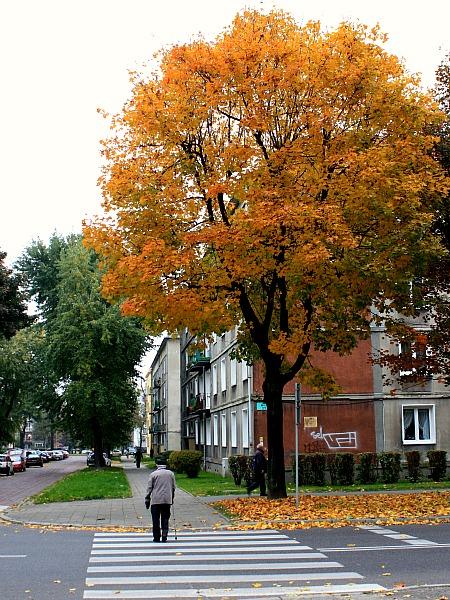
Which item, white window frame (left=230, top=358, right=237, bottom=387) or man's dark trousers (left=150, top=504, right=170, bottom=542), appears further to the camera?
white window frame (left=230, top=358, right=237, bottom=387)

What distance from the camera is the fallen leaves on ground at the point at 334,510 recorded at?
16.4m

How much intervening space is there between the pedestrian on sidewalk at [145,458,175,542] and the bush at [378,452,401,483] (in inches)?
603

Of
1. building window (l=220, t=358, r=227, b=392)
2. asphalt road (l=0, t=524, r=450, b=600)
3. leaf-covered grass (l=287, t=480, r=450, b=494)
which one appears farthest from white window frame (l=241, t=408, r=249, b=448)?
asphalt road (l=0, t=524, r=450, b=600)

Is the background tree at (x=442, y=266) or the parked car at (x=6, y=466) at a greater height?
the background tree at (x=442, y=266)

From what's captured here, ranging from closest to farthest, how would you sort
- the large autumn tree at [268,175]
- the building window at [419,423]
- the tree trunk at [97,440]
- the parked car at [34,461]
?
the large autumn tree at [268,175]
the building window at [419,423]
the tree trunk at [97,440]
the parked car at [34,461]

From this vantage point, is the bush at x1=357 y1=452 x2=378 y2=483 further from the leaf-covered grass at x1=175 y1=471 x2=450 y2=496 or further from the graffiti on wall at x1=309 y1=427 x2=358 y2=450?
the graffiti on wall at x1=309 y1=427 x2=358 y2=450

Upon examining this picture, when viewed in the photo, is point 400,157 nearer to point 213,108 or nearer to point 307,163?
point 307,163

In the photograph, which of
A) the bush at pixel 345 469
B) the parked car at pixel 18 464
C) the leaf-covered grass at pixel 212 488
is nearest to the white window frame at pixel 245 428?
the leaf-covered grass at pixel 212 488

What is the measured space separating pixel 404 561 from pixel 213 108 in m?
11.6

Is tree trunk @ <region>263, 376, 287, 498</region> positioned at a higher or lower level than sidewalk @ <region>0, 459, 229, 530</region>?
higher

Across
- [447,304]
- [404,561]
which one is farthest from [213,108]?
[404,561]

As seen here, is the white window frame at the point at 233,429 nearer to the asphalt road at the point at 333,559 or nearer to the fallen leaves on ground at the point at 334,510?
the fallen leaves on ground at the point at 334,510

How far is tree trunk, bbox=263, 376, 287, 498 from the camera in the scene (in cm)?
2030

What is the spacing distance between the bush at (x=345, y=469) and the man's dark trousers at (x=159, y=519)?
47.7 feet
